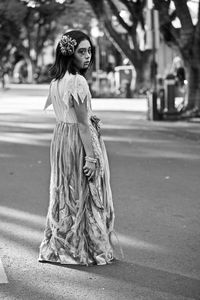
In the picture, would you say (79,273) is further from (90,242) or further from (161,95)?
(161,95)

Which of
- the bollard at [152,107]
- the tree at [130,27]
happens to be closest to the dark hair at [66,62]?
the bollard at [152,107]

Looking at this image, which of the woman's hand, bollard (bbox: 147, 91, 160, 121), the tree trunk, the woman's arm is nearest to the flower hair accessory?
the woman's arm

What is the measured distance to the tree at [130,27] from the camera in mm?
27625

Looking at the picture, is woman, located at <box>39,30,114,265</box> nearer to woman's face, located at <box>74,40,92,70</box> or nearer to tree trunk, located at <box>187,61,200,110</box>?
woman's face, located at <box>74,40,92,70</box>

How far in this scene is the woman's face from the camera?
5.43 m

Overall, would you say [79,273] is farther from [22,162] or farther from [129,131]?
[129,131]

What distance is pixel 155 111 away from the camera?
1961cm

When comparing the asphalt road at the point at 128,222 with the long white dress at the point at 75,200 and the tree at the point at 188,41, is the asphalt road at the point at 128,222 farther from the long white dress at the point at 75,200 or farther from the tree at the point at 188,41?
the tree at the point at 188,41

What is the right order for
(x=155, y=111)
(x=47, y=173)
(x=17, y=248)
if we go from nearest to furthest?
1. (x=17, y=248)
2. (x=47, y=173)
3. (x=155, y=111)

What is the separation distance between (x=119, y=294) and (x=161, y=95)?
653 inches

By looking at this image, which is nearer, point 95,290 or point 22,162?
point 95,290

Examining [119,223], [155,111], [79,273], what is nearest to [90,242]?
[79,273]

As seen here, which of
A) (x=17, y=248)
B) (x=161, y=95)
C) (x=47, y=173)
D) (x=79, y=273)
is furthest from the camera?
(x=161, y=95)

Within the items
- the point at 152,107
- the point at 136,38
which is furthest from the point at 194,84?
the point at 136,38
